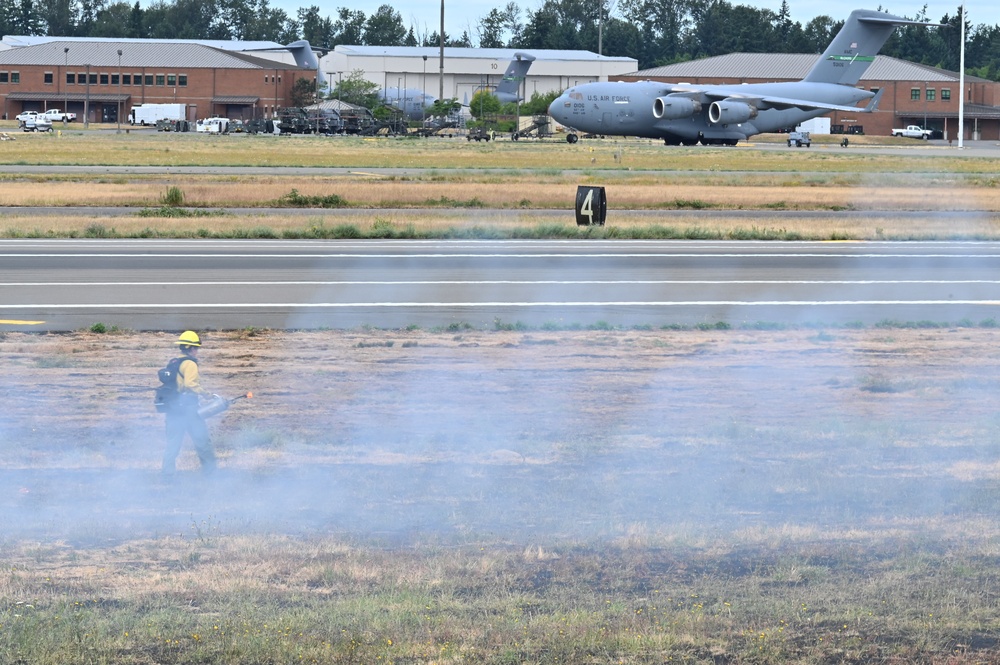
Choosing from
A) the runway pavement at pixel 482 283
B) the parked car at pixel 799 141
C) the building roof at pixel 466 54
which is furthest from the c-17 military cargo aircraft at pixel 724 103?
the building roof at pixel 466 54

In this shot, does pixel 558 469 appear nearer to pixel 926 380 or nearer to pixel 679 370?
pixel 679 370

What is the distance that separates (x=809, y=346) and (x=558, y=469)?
8.24 meters

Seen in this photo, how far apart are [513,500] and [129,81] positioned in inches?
6188

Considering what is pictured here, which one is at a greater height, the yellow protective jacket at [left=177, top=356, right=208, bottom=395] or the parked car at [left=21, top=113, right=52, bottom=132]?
the parked car at [left=21, top=113, right=52, bottom=132]

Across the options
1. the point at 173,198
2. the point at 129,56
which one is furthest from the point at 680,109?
the point at 129,56

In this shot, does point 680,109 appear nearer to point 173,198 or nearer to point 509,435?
point 173,198

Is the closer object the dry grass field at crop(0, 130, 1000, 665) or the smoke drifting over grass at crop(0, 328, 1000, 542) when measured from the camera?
the dry grass field at crop(0, 130, 1000, 665)

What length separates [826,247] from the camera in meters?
33.6

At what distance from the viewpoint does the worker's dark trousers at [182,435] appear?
11469mm

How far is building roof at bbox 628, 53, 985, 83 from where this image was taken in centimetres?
15225

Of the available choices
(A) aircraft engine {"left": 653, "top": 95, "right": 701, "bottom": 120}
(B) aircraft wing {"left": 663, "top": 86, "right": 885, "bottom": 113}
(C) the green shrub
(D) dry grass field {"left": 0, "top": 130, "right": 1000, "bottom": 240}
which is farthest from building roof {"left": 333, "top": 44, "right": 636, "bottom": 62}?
(C) the green shrub

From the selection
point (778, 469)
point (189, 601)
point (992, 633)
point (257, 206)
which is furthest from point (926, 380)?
point (257, 206)

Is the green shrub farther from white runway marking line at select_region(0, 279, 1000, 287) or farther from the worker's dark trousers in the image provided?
the worker's dark trousers

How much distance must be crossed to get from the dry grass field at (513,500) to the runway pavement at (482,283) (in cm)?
156
